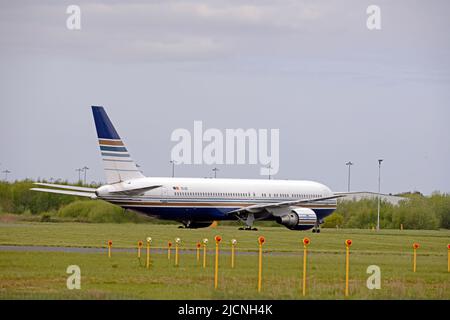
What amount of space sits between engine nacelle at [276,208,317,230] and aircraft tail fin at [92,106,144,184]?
12.7 metres

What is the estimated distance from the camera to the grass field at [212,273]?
30641mm

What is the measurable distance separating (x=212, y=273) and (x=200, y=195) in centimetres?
4007

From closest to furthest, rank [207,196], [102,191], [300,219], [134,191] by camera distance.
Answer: [102,191]
[134,191]
[207,196]
[300,219]

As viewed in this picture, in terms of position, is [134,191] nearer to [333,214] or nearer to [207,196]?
[207,196]

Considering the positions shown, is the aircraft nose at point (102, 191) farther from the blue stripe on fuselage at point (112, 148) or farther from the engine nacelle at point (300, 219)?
the engine nacelle at point (300, 219)

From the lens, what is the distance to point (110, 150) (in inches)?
2869

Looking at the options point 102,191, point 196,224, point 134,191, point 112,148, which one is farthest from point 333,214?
point 102,191

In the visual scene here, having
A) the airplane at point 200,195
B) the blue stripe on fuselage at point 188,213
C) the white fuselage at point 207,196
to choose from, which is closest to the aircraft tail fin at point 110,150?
the airplane at point 200,195

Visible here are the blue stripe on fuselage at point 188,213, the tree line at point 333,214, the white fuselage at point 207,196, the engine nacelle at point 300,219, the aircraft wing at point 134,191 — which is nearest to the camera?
the aircraft wing at point 134,191

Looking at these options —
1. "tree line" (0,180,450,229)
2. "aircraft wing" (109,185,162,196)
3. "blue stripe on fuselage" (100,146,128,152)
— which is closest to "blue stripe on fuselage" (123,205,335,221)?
"aircraft wing" (109,185,162,196)

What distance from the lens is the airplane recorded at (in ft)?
239

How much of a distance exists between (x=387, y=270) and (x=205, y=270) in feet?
22.8
